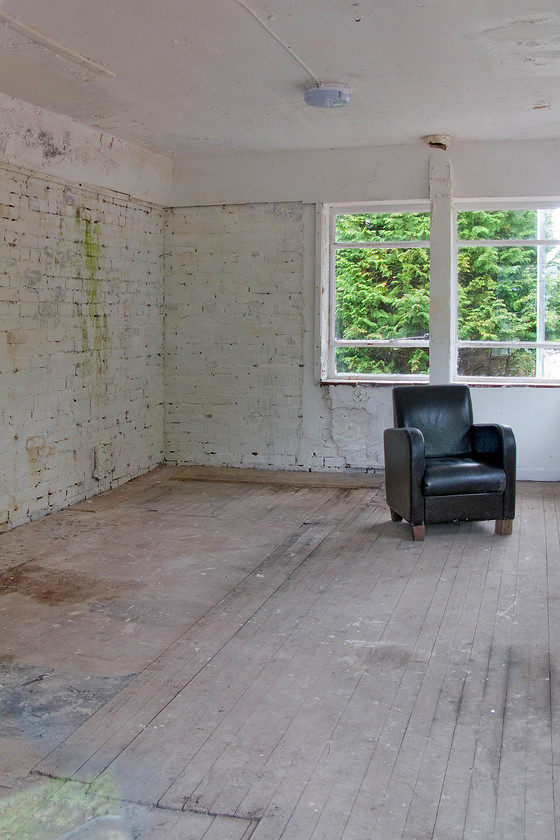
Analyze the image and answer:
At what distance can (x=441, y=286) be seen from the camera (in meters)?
7.79

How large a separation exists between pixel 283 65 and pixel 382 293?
3265mm

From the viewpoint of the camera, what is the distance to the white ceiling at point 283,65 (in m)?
4.23

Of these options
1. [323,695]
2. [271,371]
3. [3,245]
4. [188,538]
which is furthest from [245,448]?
[323,695]

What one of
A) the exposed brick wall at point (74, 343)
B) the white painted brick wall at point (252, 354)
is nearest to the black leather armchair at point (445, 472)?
the white painted brick wall at point (252, 354)

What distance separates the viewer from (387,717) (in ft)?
10.7

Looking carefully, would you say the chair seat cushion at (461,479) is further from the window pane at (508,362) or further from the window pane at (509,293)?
the window pane at (509,293)

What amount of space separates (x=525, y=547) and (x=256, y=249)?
407 centimetres

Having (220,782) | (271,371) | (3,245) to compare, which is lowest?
(220,782)

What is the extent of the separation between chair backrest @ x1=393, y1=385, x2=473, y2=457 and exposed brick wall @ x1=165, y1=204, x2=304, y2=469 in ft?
6.56

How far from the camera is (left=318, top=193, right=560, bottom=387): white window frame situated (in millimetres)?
7766

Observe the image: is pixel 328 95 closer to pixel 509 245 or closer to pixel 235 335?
pixel 509 245

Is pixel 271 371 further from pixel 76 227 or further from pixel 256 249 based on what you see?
pixel 76 227

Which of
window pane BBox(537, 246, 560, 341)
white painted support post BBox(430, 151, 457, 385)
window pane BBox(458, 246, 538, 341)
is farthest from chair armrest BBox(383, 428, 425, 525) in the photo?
window pane BBox(537, 246, 560, 341)

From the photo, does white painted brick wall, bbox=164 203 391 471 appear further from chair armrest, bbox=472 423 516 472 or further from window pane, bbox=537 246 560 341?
chair armrest, bbox=472 423 516 472
